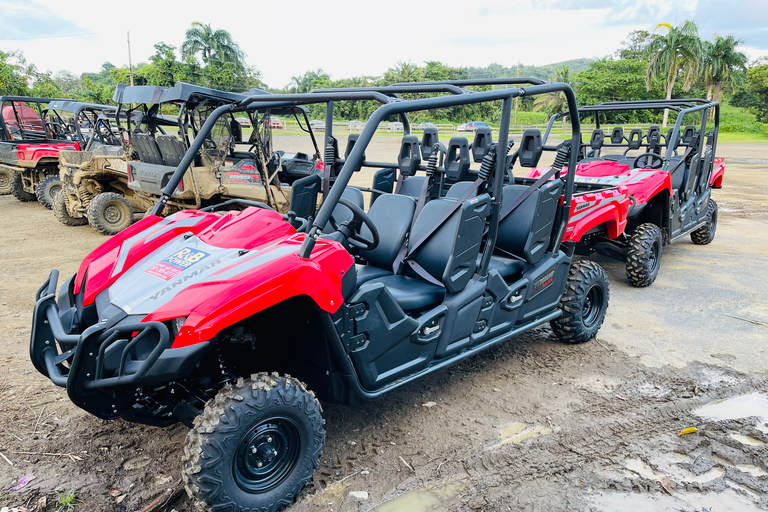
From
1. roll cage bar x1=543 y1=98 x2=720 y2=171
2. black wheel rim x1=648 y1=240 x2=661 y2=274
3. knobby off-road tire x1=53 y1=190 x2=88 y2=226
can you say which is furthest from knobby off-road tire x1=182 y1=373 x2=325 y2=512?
knobby off-road tire x1=53 y1=190 x2=88 y2=226

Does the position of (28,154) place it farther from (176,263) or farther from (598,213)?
(598,213)

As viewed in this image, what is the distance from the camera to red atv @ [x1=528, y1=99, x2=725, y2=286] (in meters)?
6.07

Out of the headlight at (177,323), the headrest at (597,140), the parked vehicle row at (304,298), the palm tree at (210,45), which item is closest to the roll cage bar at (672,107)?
the headrest at (597,140)

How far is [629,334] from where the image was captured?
16.0 feet

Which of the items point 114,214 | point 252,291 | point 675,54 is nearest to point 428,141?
point 252,291

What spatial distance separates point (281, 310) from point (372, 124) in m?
0.97

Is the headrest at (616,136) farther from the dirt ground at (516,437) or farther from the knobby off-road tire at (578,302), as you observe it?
the knobby off-road tire at (578,302)

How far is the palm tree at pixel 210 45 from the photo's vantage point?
43438 millimetres

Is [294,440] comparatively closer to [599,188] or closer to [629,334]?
[629,334]

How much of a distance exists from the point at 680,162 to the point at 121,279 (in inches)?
254

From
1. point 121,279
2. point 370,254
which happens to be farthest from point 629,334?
point 121,279

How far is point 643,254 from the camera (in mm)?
5945

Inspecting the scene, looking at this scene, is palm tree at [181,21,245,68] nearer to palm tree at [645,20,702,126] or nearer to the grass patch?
palm tree at [645,20,702,126]

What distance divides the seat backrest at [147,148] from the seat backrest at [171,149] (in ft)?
0.31
